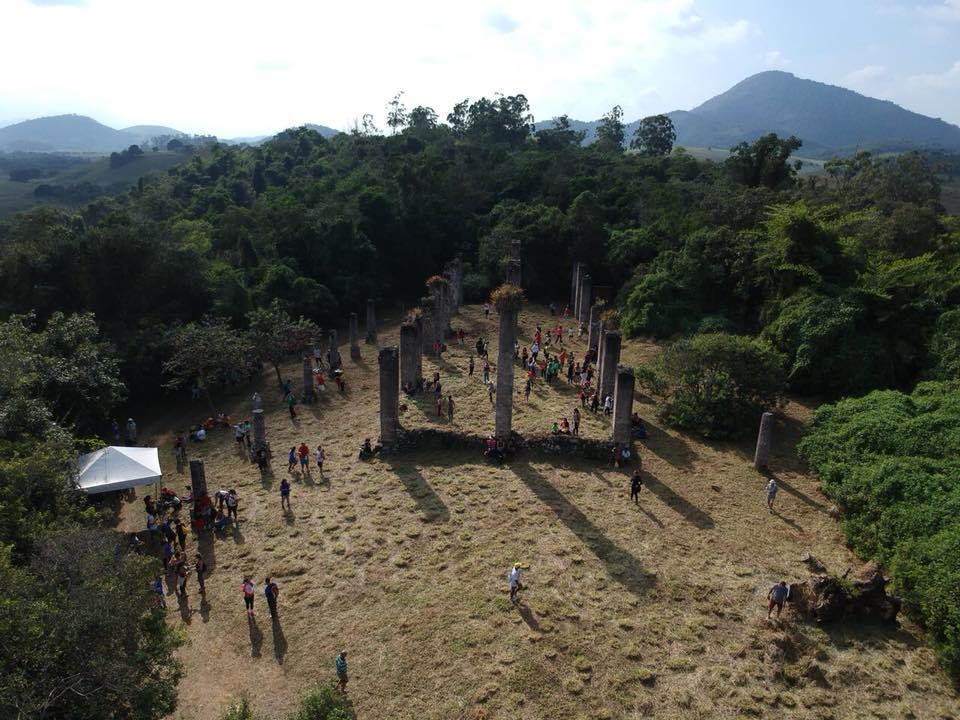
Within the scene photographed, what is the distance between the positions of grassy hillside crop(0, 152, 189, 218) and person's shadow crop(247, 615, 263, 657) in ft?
378

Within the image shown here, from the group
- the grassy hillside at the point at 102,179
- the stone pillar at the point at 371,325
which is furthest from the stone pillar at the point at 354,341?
the grassy hillside at the point at 102,179

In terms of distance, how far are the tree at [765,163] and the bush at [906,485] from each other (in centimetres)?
2618

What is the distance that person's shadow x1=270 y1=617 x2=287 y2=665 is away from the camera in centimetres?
1316

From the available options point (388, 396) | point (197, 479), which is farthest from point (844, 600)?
point (197, 479)

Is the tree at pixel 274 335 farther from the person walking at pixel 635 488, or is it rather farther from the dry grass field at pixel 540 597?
the person walking at pixel 635 488

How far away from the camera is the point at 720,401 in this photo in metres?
22.2

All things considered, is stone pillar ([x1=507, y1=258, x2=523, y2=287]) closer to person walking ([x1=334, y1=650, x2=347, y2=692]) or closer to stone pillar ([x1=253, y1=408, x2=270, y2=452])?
stone pillar ([x1=253, y1=408, x2=270, y2=452])

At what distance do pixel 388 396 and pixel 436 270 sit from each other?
30083 millimetres

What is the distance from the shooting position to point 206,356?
26.7m

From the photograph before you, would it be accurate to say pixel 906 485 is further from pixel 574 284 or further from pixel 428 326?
pixel 574 284

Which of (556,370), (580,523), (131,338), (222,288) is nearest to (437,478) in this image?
(580,523)

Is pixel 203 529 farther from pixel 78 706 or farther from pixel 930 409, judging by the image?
pixel 930 409

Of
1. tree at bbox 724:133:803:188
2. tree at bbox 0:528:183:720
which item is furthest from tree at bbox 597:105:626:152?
tree at bbox 0:528:183:720

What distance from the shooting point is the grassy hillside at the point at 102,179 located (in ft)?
357
